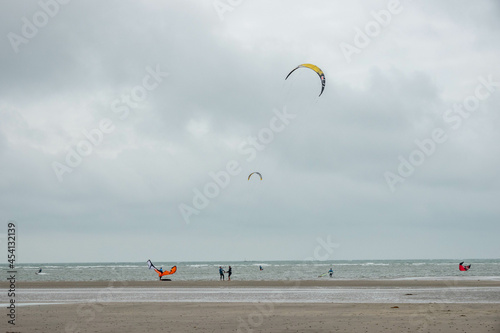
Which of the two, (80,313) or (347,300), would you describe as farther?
(347,300)

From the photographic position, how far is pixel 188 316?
22703 mm

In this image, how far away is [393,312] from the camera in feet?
75.7

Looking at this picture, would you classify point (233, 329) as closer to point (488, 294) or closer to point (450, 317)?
point (450, 317)

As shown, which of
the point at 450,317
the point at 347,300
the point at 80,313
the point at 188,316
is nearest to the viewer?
the point at 450,317

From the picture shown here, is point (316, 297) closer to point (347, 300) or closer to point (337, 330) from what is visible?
point (347, 300)

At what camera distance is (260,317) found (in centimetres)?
2178

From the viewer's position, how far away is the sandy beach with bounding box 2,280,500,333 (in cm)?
1889

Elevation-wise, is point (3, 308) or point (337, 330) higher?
point (3, 308)

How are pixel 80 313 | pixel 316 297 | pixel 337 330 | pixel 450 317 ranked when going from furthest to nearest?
pixel 316 297 < pixel 80 313 < pixel 450 317 < pixel 337 330

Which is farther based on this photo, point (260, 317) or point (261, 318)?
point (260, 317)

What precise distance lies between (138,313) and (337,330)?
10.5m

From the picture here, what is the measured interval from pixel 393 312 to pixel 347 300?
7195 millimetres

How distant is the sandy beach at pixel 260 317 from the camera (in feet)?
62.0

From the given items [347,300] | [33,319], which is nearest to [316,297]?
[347,300]
